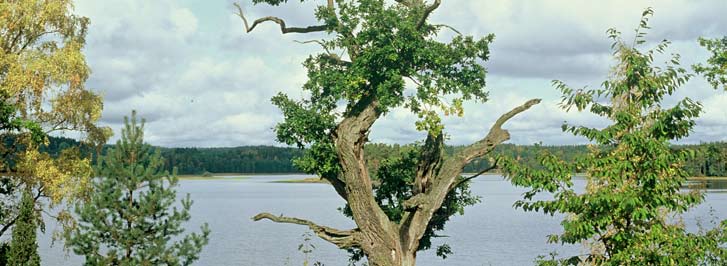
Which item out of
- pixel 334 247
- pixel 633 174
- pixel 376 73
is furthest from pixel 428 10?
pixel 334 247

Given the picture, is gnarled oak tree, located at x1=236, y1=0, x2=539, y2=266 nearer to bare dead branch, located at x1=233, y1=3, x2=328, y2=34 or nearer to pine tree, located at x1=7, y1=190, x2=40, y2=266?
bare dead branch, located at x1=233, y1=3, x2=328, y2=34

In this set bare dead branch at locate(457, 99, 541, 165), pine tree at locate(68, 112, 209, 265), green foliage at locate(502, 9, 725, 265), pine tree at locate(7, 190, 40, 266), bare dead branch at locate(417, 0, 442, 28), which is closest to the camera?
green foliage at locate(502, 9, 725, 265)

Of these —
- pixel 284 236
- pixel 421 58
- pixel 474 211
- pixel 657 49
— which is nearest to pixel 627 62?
pixel 657 49

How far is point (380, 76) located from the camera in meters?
23.4

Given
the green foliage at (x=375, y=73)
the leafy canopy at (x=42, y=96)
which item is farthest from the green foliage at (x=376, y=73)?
the leafy canopy at (x=42, y=96)

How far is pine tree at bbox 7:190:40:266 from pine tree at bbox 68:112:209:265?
Answer: 3789mm

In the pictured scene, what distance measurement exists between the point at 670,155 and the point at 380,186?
44.5ft

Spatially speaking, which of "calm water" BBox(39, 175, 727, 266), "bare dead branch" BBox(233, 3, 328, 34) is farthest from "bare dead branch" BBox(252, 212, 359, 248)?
"calm water" BBox(39, 175, 727, 266)

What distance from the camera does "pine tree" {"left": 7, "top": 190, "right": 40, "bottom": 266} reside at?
69.2 feet

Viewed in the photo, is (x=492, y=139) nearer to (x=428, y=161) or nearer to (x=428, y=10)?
(x=428, y=161)

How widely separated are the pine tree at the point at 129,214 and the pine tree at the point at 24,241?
3.79 metres

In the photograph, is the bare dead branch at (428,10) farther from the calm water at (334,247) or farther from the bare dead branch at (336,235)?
the calm water at (334,247)

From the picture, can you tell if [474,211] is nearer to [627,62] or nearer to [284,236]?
[284,236]

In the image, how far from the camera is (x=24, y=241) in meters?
21.2
